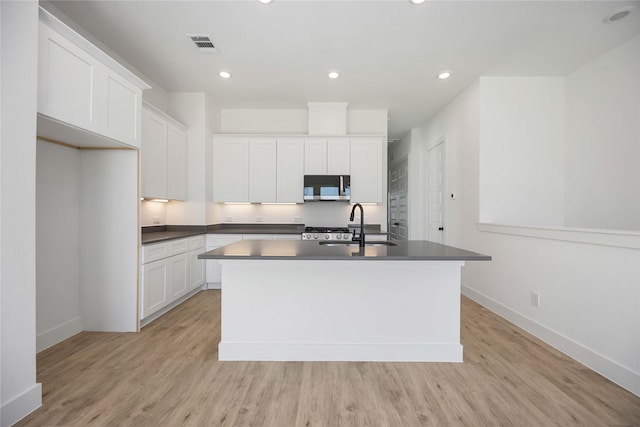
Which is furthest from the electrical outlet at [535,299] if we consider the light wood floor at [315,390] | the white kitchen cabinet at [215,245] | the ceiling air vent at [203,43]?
the ceiling air vent at [203,43]

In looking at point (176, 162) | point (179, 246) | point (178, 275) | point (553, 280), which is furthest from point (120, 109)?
point (553, 280)

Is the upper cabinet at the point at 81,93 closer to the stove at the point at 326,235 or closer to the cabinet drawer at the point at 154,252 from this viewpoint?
the cabinet drawer at the point at 154,252

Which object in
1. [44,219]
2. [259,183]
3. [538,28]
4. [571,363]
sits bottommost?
[571,363]

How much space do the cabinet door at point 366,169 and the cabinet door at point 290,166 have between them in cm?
85

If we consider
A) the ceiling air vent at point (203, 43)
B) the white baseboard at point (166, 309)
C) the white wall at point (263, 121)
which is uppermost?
the ceiling air vent at point (203, 43)

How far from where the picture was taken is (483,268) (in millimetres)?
3904

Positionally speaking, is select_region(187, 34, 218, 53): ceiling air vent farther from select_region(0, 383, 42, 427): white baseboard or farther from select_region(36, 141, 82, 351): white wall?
select_region(0, 383, 42, 427): white baseboard

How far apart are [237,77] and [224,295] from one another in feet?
9.57

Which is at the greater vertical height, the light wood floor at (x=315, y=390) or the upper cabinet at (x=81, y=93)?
the upper cabinet at (x=81, y=93)

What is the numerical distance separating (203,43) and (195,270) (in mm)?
2841

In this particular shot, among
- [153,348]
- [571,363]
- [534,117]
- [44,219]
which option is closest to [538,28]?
[534,117]

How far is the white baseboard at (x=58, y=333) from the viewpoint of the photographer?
8.39 feet

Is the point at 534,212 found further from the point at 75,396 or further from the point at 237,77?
the point at 75,396

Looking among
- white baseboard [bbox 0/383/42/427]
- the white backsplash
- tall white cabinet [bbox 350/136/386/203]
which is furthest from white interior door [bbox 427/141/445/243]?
white baseboard [bbox 0/383/42/427]
